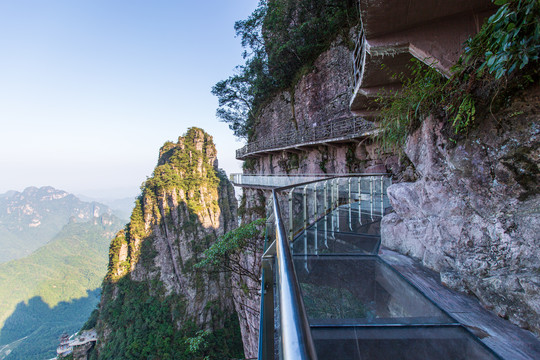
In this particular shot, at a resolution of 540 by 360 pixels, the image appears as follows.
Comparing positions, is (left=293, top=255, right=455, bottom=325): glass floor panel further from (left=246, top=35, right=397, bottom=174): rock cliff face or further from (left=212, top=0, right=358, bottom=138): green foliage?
(left=212, top=0, right=358, bottom=138): green foliage

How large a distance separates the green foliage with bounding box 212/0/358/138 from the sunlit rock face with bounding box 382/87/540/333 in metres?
14.2

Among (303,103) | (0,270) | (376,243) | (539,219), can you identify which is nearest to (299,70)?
(303,103)

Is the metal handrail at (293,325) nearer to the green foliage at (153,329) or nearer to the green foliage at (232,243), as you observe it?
the green foliage at (232,243)

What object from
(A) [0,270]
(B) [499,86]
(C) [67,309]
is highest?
(B) [499,86]

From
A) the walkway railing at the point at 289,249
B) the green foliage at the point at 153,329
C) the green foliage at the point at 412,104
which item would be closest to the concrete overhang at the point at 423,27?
the green foliage at the point at 412,104

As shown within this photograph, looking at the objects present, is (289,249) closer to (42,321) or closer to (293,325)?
(293,325)

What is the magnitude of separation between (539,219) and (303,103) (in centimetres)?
1562

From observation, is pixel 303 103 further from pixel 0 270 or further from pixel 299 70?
pixel 0 270

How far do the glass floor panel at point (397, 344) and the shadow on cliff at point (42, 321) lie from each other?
10092cm

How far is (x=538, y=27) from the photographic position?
1.55 m

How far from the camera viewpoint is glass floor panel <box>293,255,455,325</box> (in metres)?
1.58

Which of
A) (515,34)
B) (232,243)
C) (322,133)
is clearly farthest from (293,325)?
(322,133)

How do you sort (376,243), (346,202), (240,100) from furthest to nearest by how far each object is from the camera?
(240,100) < (346,202) < (376,243)

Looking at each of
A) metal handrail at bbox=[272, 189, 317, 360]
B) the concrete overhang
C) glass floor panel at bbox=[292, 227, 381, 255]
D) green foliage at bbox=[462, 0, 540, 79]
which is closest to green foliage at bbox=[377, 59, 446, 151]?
the concrete overhang
